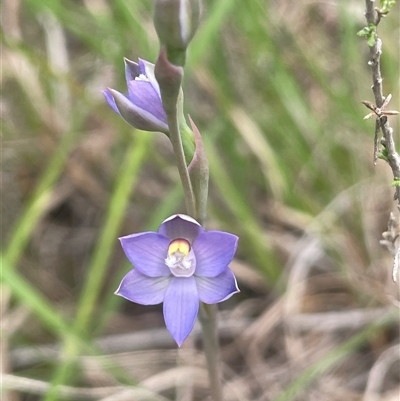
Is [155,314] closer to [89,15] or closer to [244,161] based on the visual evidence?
[244,161]

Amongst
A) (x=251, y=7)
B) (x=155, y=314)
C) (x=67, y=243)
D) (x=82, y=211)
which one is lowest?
(x=155, y=314)

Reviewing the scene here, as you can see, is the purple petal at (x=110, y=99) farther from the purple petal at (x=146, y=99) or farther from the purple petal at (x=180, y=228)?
the purple petal at (x=180, y=228)

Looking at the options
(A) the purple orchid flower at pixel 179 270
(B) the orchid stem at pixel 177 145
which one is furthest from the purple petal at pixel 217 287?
(B) the orchid stem at pixel 177 145

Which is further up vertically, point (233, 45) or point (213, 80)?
point (233, 45)

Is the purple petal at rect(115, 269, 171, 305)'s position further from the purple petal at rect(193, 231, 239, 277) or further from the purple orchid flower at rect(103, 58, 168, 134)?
the purple orchid flower at rect(103, 58, 168, 134)

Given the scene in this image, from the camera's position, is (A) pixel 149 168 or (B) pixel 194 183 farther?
(A) pixel 149 168

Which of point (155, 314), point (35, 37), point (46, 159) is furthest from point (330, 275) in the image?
point (35, 37)
